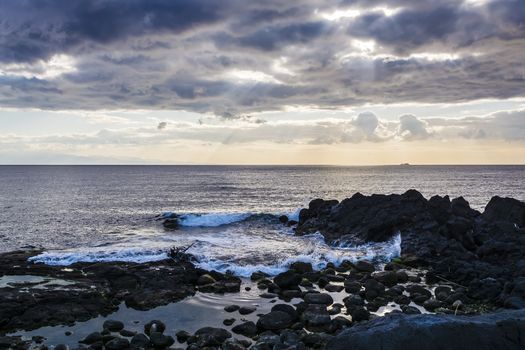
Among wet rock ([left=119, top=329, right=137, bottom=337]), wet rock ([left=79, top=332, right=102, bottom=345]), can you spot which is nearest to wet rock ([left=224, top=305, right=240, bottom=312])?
wet rock ([left=119, top=329, right=137, bottom=337])

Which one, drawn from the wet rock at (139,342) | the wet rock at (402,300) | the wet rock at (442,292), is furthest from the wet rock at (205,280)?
the wet rock at (442,292)

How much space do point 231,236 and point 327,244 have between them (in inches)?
386

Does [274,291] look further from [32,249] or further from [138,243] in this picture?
[32,249]

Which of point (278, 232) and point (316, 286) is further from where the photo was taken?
point (278, 232)

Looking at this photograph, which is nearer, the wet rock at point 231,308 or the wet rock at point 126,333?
the wet rock at point 126,333

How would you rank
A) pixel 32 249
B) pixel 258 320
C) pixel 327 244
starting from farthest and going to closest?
pixel 327 244
pixel 32 249
pixel 258 320

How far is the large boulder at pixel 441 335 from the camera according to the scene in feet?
37.2

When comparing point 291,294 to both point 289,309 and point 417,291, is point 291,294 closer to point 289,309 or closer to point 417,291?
point 289,309

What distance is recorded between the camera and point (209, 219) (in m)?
55.4

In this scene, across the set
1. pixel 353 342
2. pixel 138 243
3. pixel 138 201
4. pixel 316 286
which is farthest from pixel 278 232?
pixel 138 201

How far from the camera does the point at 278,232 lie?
46625mm

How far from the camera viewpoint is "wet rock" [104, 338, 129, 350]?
54.0ft

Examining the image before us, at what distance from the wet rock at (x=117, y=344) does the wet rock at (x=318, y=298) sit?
28.2ft

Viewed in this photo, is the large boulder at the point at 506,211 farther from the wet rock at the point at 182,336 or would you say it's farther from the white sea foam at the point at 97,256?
the wet rock at the point at 182,336
